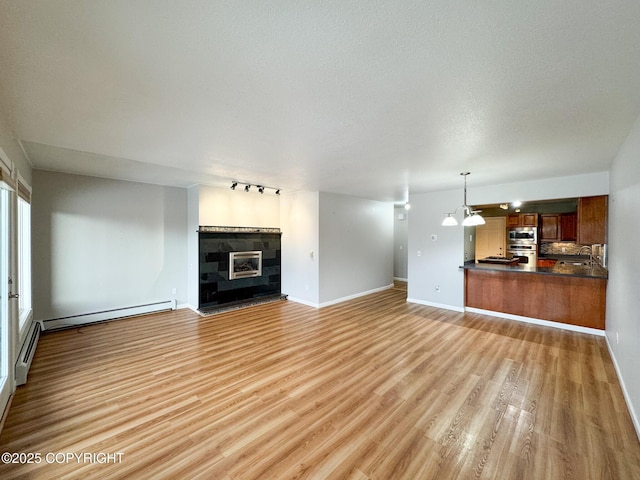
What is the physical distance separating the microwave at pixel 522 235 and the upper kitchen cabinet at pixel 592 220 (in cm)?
348

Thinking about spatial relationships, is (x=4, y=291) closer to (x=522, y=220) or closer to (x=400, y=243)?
(x=400, y=243)

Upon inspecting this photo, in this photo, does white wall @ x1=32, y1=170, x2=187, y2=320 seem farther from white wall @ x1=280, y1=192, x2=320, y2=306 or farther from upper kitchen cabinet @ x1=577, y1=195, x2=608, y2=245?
upper kitchen cabinet @ x1=577, y1=195, x2=608, y2=245

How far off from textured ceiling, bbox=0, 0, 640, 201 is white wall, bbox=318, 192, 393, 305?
9.59 ft

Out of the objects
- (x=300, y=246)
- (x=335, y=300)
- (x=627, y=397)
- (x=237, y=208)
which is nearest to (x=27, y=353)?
(x=237, y=208)

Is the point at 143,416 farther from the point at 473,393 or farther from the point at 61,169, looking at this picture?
the point at 61,169

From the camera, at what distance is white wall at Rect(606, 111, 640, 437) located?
219 cm

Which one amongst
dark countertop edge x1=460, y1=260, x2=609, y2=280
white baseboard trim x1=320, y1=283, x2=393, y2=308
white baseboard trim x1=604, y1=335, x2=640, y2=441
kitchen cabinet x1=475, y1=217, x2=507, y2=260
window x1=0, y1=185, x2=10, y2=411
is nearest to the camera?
white baseboard trim x1=604, y1=335, x2=640, y2=441

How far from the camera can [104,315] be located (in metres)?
4.74

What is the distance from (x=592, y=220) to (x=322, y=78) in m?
4.91

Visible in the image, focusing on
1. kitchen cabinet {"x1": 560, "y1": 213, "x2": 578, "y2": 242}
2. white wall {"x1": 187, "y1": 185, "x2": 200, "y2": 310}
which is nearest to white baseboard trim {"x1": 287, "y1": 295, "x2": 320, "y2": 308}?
white wall {"x1": 187, "y1": 185, "x2": 200, "y2": 310}

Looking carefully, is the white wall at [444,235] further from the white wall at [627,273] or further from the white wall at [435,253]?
the white wall at [627,273]

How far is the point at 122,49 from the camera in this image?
1420mm

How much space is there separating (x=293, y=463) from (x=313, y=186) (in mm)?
4420

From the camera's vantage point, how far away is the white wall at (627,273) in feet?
7.18
